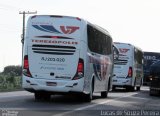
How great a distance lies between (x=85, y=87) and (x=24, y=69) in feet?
7.76

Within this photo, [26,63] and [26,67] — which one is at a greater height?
[26,63]

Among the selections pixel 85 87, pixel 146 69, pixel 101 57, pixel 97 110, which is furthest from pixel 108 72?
pixel 146 69

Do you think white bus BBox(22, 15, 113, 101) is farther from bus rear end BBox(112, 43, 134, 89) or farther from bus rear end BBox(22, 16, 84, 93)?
bus rear end BBox(112, 43, 134, 89)

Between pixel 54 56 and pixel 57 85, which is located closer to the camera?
pixel 57 85

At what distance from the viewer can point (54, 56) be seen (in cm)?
2138

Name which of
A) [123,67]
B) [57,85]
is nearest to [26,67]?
[57,85]

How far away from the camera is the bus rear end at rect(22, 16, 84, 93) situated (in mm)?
21219

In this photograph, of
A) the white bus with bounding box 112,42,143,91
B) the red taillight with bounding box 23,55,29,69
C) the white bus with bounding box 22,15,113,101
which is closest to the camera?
the white bus with bounding box 22,15,113,101

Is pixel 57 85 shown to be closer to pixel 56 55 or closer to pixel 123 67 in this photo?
pixel 56 55

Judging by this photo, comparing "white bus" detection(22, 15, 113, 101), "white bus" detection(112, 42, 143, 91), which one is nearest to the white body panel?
"white bus" detection(22, 15, 113, 101)

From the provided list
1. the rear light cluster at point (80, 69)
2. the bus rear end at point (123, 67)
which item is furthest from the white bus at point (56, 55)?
the bus rear end at point (123, 67)

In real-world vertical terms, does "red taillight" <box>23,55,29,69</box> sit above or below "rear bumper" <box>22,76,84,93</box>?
above

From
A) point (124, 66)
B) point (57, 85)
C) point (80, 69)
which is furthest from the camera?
point (124, 66)

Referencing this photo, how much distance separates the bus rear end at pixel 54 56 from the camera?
21219 millimetres
